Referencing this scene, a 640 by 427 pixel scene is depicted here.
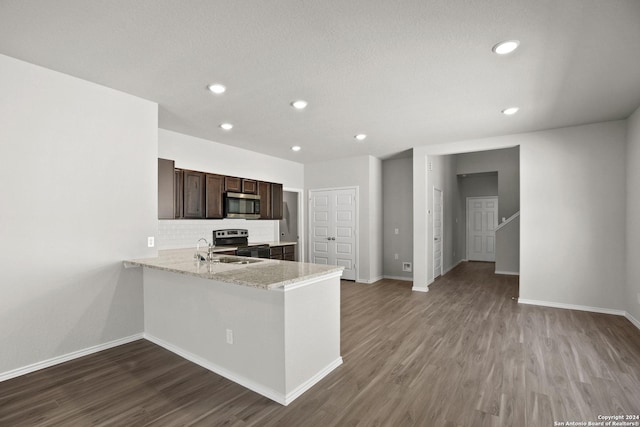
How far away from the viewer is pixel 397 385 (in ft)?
7.95

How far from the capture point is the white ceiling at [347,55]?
76.4 inches

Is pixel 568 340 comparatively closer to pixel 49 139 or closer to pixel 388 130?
pixel 388 130

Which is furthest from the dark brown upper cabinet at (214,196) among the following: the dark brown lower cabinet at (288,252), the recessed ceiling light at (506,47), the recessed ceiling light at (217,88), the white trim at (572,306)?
the white trim at (572,306)

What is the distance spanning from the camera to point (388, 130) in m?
4.53

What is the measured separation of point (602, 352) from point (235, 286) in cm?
356

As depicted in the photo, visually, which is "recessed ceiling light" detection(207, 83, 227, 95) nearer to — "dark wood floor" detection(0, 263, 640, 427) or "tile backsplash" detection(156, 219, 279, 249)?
"tile backsplash" detection(156, 219, 279, 249)

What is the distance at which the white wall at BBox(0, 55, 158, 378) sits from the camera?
8.38 feet

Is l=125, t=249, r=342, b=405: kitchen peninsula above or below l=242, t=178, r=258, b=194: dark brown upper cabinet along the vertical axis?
below

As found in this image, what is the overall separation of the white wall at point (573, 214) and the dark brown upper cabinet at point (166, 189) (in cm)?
487

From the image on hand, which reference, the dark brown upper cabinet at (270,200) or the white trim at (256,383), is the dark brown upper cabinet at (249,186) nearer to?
the dark brown upper cabinet at (270,200)

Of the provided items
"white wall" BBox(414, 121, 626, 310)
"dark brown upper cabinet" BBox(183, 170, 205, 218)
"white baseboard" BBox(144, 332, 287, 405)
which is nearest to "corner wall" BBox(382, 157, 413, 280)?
"white wall" BBox(414, 121, 626, 310)

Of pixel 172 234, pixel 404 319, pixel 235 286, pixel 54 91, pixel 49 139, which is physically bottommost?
pixel 404 319

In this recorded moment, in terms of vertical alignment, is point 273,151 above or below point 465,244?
above

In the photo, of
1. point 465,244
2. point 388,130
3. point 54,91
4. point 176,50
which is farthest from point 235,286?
point 465,244
